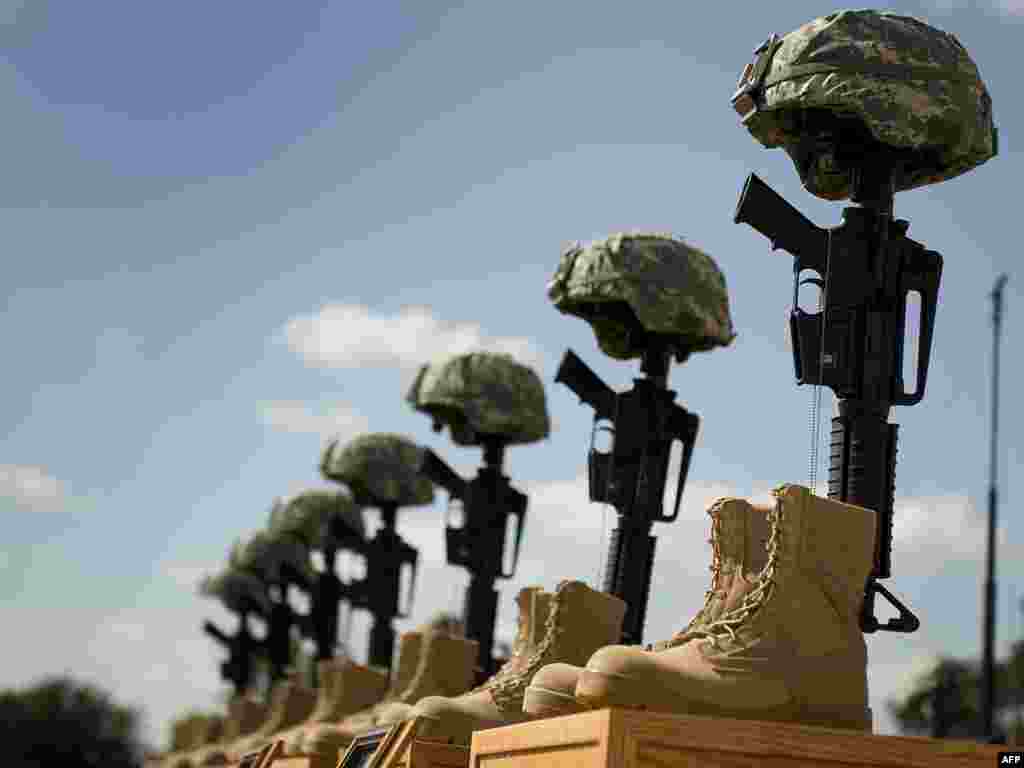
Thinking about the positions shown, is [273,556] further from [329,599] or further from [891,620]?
[891,620]

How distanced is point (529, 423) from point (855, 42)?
7.44 meters

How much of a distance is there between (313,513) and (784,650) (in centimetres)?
1613

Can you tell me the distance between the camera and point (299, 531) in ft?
69.1

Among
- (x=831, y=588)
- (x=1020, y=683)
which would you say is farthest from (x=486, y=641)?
(x=1020, y=683)

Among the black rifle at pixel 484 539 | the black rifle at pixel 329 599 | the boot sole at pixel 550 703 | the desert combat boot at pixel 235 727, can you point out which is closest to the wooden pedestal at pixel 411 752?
the boot sole at pixel 550 703

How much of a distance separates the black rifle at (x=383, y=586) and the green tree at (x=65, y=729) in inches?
879

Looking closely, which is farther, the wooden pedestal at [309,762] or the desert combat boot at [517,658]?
the wooden pedestal at [309,762]

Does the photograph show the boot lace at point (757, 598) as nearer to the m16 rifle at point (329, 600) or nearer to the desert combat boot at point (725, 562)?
the desert combat boot at point (725, 562)

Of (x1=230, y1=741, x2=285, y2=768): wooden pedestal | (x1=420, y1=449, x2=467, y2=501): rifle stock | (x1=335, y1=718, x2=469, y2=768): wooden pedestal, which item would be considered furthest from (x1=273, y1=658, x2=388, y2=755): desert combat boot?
(x1=335, y1=718, x2=469, y2=768): wooden pedestal

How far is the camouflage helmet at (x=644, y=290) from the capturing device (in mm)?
10188

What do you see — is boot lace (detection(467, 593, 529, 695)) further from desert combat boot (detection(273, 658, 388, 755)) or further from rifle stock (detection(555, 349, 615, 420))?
desert combat boot (detection(273, 658, 388, 755))

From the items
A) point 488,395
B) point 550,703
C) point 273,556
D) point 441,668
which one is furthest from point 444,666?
point 273,556

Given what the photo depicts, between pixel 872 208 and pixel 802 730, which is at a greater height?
pixel 872 208

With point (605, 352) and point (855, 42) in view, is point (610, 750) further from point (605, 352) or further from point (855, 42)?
point (605, 352)
